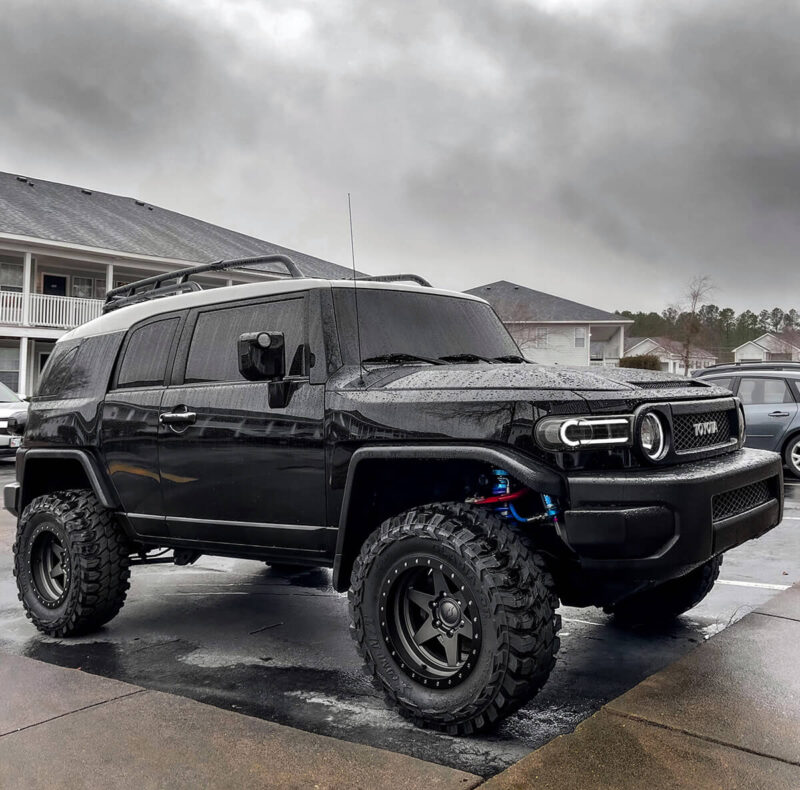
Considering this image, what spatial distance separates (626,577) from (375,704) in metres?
1.38

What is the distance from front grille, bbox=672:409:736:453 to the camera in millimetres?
3629

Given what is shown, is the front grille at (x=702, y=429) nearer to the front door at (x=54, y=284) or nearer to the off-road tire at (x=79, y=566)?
the off-road tire at (x=79, y=566)

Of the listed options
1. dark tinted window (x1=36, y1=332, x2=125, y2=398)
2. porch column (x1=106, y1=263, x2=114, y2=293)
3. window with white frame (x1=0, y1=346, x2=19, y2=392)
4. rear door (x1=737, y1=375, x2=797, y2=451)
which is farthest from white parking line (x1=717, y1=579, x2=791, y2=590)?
window with white frame (x1=0, y1=346, x2=19, y2=392)

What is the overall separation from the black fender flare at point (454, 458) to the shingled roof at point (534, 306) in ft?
117

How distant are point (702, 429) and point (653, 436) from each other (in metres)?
0.45

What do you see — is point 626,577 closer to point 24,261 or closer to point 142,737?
point 142,737

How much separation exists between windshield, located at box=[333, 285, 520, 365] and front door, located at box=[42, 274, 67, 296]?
24432 mm

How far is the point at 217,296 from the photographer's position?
4789mm

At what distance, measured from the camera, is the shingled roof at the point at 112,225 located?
24.9 metres

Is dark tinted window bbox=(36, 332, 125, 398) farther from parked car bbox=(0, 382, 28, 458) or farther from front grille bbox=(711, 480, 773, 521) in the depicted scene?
parked car bbox=(0, 382, 28, 458)

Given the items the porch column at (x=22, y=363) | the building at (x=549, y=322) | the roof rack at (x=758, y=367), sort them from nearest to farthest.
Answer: the roof rack at (x=758, y=367), the porch column at (x=22, y=363), the building at (x=549, y=322)

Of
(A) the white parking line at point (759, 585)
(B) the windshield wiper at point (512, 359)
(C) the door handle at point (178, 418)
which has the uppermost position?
(B) the windshield wiper at point (512, 359)

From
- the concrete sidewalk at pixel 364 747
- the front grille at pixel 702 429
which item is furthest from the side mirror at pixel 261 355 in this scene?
the front grille at pixel 702 429

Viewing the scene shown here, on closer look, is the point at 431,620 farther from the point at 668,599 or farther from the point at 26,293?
the point at 26,293
